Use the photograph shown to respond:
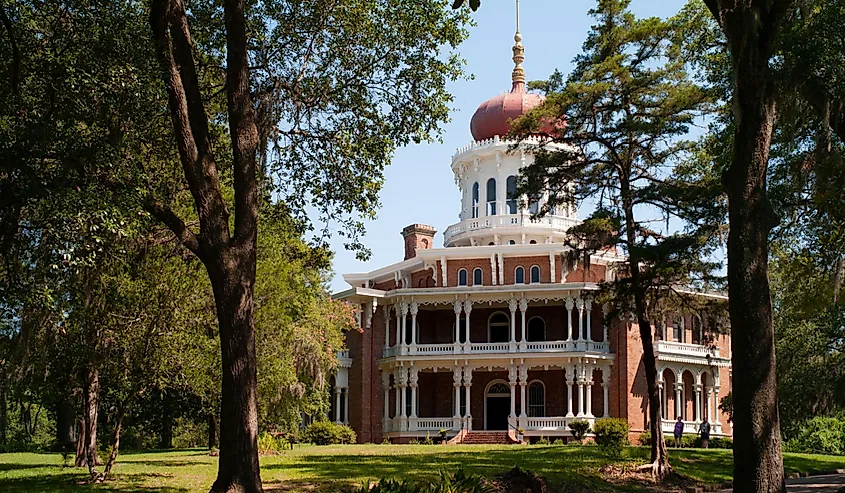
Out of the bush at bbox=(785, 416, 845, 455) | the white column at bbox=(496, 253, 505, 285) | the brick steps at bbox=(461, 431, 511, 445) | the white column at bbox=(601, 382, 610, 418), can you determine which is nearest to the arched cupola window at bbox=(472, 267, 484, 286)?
the white column at bbox=(496, 253, 505, 285)

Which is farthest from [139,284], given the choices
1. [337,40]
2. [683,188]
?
[683,188]

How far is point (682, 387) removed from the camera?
50844 mm

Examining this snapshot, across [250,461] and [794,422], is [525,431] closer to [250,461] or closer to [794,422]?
[794,422]

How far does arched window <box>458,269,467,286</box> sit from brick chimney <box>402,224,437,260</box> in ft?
15.5

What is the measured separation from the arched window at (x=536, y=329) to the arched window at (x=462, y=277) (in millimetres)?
4232

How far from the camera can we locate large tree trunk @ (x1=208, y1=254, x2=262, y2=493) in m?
13.9

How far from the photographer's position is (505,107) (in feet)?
182

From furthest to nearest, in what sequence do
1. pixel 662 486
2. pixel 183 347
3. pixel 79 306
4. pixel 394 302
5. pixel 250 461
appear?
pixel 394 302
pixel 662 486
pixel 183 347
pixel 79 306
pixel 250 461

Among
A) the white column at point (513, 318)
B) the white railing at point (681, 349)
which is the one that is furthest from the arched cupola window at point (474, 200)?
the white railing at point (681, 349)

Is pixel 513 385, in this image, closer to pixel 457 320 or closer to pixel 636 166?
pixel 457 320

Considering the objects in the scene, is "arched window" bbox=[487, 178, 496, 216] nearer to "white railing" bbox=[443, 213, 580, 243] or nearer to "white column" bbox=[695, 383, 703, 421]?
"white railing" bbox=[443, 213, 580, 243]

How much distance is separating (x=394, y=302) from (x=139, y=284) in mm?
34461

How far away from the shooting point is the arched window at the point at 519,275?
171 feet

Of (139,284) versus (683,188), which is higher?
(683,188)
